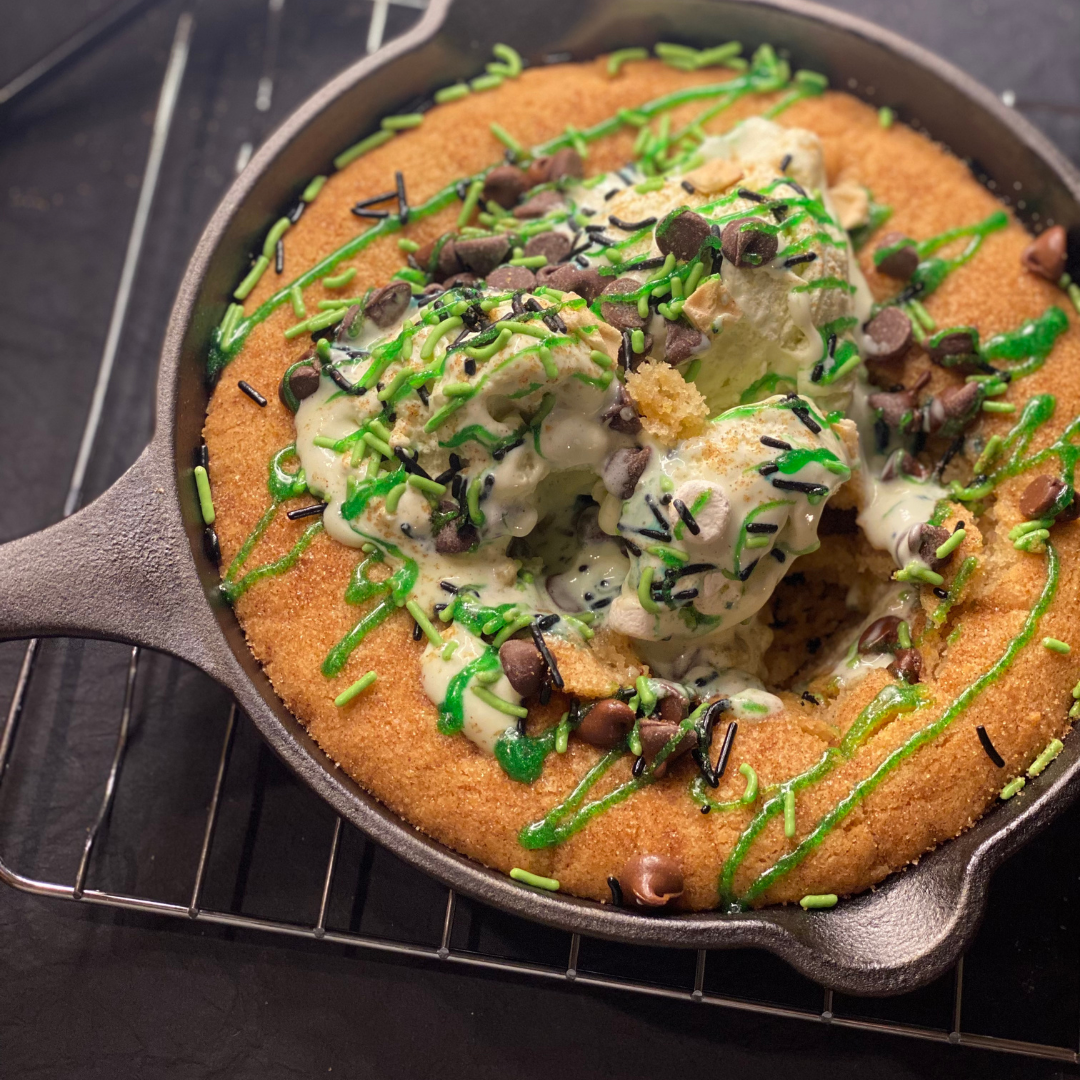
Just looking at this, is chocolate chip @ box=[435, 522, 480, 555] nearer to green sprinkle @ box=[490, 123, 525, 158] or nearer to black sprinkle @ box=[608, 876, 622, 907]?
black sprinkle @ box=[608, 876, 622, 907]

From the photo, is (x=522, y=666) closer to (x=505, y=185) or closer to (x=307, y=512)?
(x=307, y=512)

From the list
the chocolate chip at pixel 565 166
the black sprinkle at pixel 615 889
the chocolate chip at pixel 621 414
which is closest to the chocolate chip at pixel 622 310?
the chocolate chip at pixel 621 414

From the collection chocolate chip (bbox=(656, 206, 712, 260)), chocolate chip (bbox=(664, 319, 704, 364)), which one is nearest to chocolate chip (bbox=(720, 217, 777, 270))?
chocolate chip (bbox=(656, 206, 712, 260))

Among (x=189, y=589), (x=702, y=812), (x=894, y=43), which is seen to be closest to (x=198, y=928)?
(x=189, y=589)

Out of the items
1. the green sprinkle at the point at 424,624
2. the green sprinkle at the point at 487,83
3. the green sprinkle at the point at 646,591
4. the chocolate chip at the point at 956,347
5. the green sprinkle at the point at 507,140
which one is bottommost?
the green sprinkle at the point at 424,624

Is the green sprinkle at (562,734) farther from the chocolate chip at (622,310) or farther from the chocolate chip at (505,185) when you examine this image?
the chocolate chip at (505,185)

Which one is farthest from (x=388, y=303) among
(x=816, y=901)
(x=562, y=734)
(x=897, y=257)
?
(x=816, y=901)
